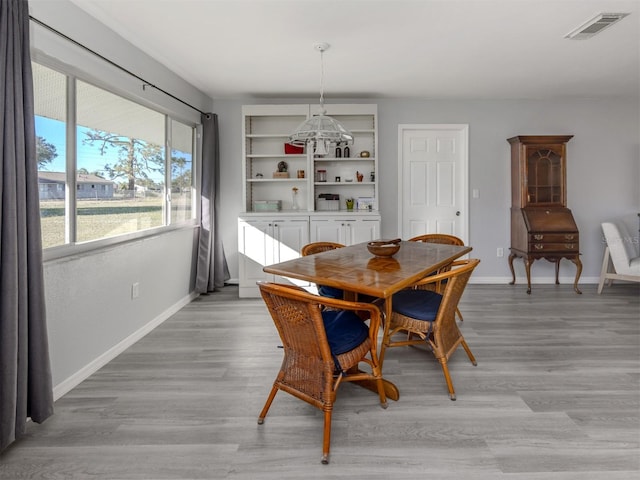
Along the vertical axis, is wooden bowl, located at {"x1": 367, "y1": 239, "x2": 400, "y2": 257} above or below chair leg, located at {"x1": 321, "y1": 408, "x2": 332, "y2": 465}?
above

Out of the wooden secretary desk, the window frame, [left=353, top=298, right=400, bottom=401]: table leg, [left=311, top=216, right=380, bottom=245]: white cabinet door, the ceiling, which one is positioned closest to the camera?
[left=353, top=298, right=400, bottom=401]: table leg

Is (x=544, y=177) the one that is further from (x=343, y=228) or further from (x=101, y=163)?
(x=101, y=163)

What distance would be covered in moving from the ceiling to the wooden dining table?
1.68 metres

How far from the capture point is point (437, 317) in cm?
246

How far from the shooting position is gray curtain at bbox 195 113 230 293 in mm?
4914

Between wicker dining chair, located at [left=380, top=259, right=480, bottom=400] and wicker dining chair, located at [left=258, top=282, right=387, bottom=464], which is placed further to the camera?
wicker dining chair, located at [left=380, top=259, right=480, bottom=400]

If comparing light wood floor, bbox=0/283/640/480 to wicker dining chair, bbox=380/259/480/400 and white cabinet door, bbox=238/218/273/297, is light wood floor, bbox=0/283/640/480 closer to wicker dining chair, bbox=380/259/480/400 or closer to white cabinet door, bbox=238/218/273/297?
wicker dining chair, bbox=380/259/480/400

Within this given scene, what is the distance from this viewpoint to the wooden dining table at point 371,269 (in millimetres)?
2075

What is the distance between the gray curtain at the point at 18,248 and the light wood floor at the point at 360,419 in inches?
9.0

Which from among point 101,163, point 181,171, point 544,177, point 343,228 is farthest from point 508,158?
point 101,163

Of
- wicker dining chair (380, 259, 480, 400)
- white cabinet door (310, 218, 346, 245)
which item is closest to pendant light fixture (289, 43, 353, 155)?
wicker dining chair (380, 259, 480, 400)

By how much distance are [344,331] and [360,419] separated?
481mm

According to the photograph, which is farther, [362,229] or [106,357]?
[362,229]

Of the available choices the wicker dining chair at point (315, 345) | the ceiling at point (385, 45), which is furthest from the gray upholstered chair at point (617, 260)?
the wicker dining chair at point (315, 345)
